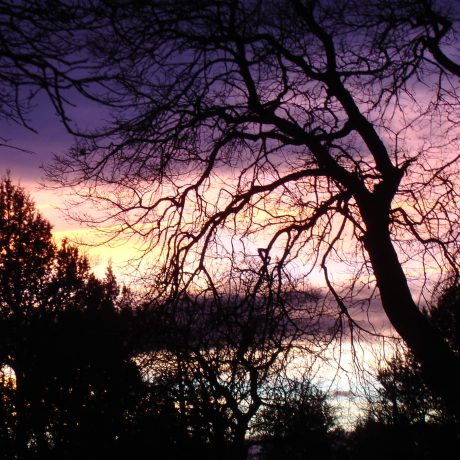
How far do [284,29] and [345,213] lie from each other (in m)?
2.76

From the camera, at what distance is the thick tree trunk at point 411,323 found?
6074 mm

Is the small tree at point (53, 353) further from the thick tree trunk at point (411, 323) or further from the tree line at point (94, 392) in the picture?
the thick tree trunk at point (411, 323)

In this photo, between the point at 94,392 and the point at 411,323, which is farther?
the point at 94,392

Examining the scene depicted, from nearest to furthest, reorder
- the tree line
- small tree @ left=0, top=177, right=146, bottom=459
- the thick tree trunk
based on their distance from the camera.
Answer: the thick tree trunk, the tree line, small tree @ left=0, top=177, right=146, bottom=459

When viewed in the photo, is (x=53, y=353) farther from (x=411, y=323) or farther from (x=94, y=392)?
(x=411, y=323)

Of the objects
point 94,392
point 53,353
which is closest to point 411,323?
point 94,392

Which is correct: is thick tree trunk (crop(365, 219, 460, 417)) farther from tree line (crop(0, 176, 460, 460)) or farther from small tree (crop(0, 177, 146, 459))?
small tree (crop(0, 177, 146, 459))

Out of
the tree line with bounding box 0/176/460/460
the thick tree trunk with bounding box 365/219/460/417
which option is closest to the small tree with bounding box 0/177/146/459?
the tree line with bounding box 0/176/460/460

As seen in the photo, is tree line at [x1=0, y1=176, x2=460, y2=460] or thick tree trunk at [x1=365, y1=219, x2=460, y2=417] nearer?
thick tree trunk at [x1=365, y1=219, x2=460, y2=417]

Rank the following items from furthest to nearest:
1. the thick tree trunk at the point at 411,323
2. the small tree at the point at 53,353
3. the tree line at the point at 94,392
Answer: the small tree at the point at 53,353, the tree line at the point at 94,392, the thick tree trunk at the point at 411,323

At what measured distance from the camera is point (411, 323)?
646 cm

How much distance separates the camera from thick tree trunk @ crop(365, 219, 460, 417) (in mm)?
6074

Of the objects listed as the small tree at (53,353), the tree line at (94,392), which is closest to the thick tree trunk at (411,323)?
the tree line at (94,392)

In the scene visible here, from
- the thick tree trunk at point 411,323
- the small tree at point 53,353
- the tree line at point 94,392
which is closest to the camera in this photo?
the thick tree trunk at point 411,323
